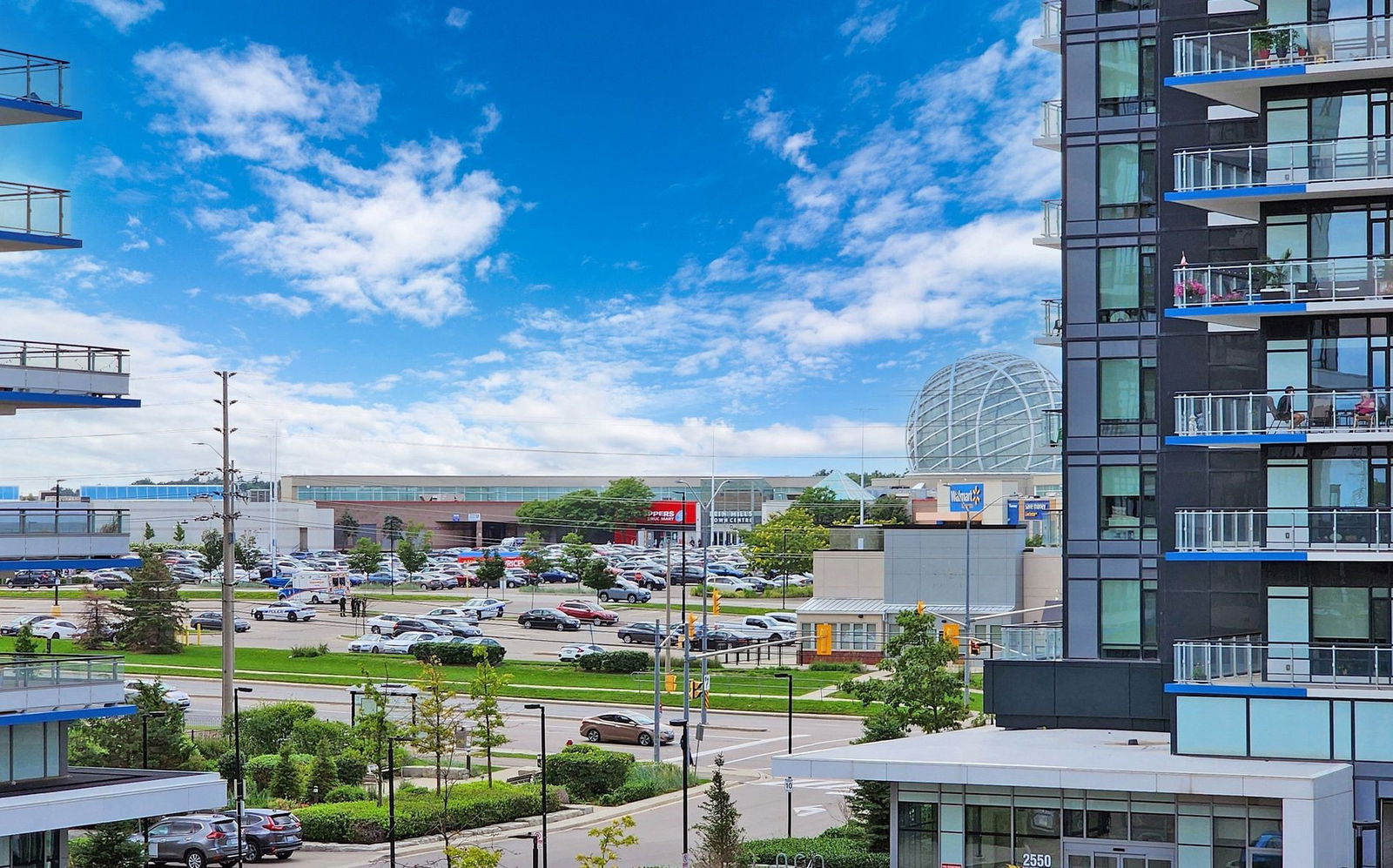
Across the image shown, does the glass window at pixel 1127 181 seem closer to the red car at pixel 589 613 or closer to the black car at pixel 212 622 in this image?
the red car at pixel 589 613

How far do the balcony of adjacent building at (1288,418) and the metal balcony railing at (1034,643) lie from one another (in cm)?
809

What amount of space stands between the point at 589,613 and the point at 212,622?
86.0 ft

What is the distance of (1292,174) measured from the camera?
3569 cm

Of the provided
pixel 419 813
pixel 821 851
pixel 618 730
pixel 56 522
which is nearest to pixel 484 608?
pixel 618 730

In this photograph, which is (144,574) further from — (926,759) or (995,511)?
(926,759)

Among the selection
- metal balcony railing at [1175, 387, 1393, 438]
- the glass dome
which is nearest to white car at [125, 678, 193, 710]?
metal balcony railing at [1175, 387, 1393, 438]

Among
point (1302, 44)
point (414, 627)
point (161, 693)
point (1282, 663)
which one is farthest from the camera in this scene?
point (414, 627)

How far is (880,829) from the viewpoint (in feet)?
135

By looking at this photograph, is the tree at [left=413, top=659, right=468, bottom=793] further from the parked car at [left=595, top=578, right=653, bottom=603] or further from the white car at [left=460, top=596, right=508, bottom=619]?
the parked car at [left=595, top=578, right=653, bottom=603]

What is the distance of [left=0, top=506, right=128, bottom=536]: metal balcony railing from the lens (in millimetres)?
32469

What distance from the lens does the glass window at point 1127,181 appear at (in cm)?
4266

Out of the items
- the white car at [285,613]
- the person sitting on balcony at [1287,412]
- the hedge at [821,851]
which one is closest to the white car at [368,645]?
the white car at [285,613]

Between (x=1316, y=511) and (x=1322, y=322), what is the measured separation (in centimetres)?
447

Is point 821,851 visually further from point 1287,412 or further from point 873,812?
point 1287,412
